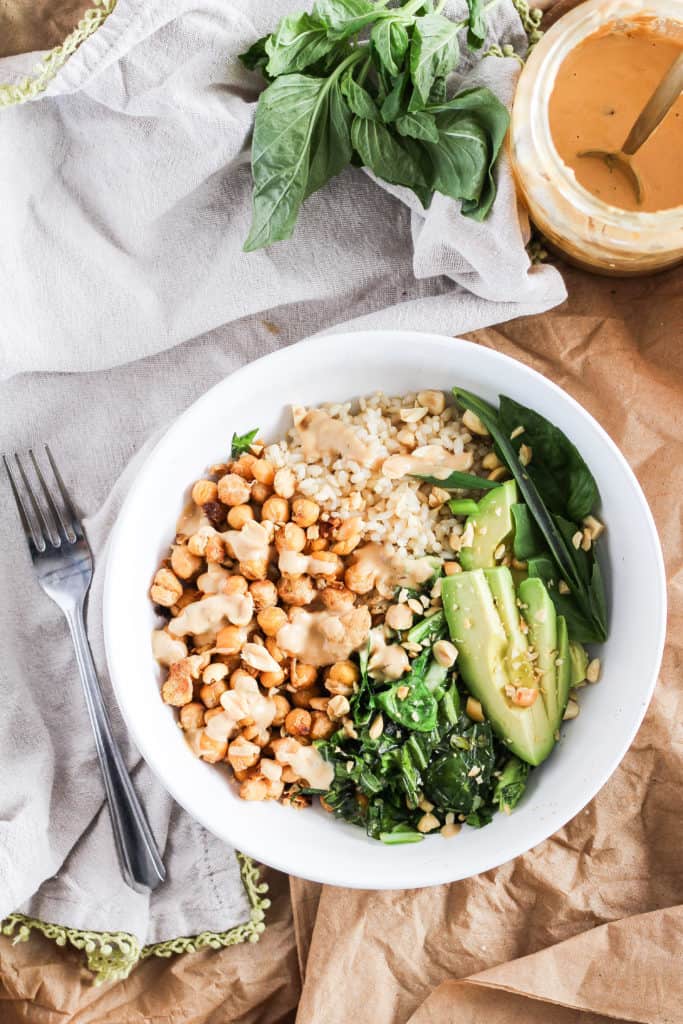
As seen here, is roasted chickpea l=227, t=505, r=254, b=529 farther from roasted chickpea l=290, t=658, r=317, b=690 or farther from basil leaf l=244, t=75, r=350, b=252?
basil leaf l=244, t=75, r=350, b=252

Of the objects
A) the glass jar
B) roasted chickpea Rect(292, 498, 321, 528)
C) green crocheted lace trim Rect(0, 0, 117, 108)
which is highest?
green crocheted lace trim Rect(0, 0, 117, 108)

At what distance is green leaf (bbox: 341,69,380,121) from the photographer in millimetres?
1830

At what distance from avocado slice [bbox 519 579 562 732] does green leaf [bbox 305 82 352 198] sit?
89cm

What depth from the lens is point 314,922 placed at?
217cm

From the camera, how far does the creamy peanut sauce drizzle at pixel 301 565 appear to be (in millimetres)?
1874

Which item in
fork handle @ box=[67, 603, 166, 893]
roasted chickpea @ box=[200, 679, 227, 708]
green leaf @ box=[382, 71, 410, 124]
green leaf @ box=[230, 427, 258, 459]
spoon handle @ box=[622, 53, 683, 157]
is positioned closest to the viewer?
spoon handle @ box=[622, 53, 683, 157]

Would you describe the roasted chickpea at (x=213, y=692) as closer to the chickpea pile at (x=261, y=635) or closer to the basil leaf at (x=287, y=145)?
the chickpea pile at (x=261, y=635)

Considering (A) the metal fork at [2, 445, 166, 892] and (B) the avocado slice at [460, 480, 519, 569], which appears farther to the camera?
(A) the metal fork at [2, 445, 166, 892]

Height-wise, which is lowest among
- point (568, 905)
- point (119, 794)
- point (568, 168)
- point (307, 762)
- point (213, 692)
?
point (568, 905)

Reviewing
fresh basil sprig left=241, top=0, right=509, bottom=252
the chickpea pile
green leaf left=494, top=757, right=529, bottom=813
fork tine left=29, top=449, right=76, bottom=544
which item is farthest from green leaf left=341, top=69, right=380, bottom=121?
green leaf left=494, top=757, right=529, bottom=813

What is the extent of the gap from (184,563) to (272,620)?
0.73 feet

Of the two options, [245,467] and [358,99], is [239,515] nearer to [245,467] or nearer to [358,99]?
[245,467]

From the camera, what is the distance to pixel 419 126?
1.83m

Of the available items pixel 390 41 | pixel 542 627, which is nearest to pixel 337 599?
pixel 542 627
